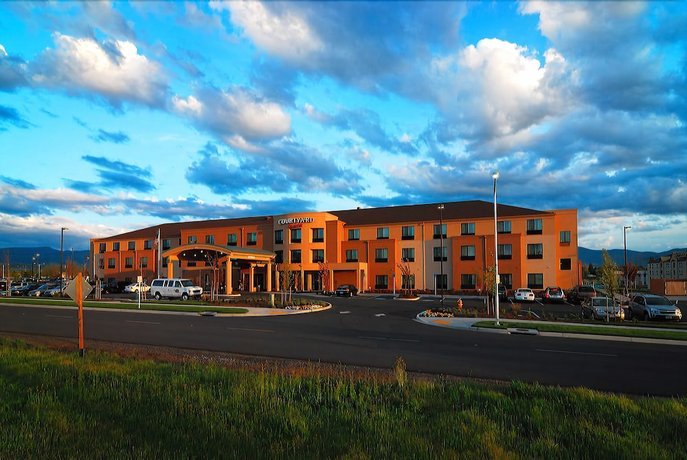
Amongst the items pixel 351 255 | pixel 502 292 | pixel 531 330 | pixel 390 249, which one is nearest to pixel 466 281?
pixel 390 249

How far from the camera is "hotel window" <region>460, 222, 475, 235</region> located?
59.5m

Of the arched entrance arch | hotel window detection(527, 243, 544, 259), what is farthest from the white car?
the arched entrance arch

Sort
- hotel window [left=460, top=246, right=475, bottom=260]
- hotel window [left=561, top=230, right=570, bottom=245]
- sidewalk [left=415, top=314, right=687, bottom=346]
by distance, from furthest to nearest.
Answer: hotel window [left=460, top=246, right=475, bottom=260]
hotel window [left=561, top=230, right=570, bottom=245]
sidewalk [left=415, top=314, right=687, bottom=346]

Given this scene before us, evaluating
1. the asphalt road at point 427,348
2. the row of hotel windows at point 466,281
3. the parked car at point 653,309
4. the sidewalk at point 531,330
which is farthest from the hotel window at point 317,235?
the parked car at point 653,309

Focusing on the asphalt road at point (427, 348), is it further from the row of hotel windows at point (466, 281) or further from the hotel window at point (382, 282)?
the hotel window at point (382, 282)

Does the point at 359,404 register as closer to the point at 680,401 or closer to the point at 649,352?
the point at 680,401

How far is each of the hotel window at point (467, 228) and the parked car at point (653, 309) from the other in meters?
29.2

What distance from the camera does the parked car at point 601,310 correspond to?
91.2 ft

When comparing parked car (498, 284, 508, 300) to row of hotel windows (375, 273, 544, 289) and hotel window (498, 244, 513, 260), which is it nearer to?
row of hotel windows (375, 273, 544, 289)

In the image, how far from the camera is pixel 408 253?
62375 mm

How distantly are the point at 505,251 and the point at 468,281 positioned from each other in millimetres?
5491

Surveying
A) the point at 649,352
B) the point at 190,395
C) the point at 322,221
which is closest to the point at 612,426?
the point at 190,395

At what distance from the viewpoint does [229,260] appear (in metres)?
53.7

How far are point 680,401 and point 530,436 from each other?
3.83 m
